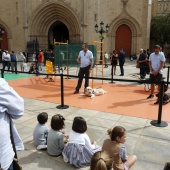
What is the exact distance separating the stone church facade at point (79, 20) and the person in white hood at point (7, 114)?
77.4ft

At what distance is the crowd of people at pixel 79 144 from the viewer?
2773 mm

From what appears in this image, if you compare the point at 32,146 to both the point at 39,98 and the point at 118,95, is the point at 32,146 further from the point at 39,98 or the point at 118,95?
the point at 118,95

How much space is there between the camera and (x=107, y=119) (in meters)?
5.17

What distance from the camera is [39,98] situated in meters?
7.38

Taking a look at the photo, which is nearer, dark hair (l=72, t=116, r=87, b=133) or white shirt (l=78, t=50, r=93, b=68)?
dark hair (l=72, t=116, r=87, b=133)

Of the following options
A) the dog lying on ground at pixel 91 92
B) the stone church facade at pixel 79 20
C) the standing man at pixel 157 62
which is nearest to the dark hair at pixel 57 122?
the dog lying on ground at pixel 91 92

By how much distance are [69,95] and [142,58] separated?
494 centimetres

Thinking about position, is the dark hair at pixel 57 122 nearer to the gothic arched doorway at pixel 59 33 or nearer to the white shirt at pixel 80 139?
the white shirt at pixel 80 139

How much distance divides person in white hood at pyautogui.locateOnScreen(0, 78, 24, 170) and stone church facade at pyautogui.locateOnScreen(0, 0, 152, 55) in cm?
2358

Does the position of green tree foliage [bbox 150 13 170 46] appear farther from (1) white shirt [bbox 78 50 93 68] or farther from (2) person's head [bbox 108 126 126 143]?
(2) person's head [bbox 108 126 126 143]

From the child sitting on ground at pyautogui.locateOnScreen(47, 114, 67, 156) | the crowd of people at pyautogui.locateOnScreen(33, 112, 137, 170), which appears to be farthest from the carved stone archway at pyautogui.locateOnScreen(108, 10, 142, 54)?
the child sitting on ground at pyautogui.locateOnScreen(47, 114, 67, 156)

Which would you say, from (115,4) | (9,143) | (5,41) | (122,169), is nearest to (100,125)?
(122,169)

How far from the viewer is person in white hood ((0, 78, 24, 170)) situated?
1628 millimetres

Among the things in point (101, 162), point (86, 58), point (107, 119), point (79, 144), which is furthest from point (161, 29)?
point (101, 162)
